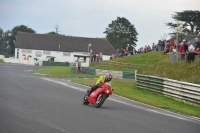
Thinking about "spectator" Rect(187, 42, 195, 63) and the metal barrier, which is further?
the metal barrier

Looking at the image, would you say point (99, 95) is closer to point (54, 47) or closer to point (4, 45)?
point (54, 47)

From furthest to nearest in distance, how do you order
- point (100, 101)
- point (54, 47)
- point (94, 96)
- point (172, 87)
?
point (54, 47) → point (172, 87) → point (94, 96) → point (100, 101)

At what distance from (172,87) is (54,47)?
80748 millimetres

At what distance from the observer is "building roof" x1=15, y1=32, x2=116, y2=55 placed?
10319 centimetres

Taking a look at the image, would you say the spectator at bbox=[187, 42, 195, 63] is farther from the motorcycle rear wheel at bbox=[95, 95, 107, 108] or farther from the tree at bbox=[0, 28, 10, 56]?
the tree at bbox=[0, 28, 10, 56]

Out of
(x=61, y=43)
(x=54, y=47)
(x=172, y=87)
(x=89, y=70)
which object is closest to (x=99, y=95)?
(x=172, y=87)

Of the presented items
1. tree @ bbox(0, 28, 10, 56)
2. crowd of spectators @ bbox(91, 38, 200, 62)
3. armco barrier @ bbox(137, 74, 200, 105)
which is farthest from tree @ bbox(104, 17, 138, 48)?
armco barrier @ bbox(137, 74, 200, 105)

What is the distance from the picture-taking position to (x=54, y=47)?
104 m

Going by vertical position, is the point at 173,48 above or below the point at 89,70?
above

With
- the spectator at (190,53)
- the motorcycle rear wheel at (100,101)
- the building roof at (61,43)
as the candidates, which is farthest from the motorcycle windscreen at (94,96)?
the building roof at (61,43)

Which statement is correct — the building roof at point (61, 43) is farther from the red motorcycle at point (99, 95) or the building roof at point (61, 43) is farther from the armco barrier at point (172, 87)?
the red motorcycle at point (99, 95)

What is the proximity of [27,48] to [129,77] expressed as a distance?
61.9 metres

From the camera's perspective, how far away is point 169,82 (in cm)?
2497

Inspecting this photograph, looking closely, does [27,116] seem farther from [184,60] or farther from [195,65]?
[184,60]
